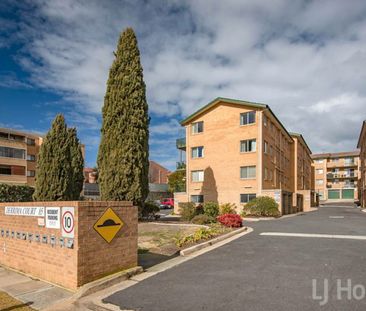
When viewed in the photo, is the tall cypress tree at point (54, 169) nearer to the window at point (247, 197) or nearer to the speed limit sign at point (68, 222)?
the speed limit sign at point (68, 222)

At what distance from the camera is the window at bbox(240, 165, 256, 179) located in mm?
31580

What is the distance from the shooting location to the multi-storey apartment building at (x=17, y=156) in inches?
1897

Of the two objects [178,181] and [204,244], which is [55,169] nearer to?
[204,244]

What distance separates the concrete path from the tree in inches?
527

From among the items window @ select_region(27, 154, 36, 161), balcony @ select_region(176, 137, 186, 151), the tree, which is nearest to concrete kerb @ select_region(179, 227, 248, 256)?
the tree

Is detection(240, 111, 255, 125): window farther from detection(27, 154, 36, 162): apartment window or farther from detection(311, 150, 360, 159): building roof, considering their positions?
detection(311, 150, 360, 159): building roof

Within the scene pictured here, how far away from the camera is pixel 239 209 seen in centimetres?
3162

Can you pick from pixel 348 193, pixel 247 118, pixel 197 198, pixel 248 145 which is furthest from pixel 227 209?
pixel 348 193

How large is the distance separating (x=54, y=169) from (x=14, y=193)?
6.02 m

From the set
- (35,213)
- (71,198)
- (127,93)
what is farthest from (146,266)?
(71,198)

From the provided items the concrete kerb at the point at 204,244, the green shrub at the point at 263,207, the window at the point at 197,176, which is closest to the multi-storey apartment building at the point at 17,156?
the window at the point at 197,176

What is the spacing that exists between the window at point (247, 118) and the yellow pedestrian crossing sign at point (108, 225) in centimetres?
2652

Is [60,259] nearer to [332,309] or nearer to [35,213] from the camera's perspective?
[35,213]

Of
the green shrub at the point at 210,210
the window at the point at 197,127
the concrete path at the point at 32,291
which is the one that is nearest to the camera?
the concrete path at the point at 32,291
